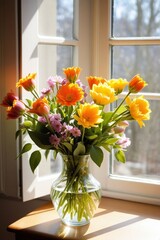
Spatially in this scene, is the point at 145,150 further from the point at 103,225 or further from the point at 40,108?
the point at 40,108

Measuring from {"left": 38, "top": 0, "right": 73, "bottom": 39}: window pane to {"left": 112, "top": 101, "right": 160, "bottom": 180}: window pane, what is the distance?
1.56 feet

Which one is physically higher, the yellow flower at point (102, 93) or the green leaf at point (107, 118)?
the yellow flower at point (102, 93)

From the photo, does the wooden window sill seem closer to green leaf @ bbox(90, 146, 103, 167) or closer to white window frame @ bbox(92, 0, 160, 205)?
white window frame @ bbox(92, 0, 160, 205)

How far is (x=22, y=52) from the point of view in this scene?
147 cm

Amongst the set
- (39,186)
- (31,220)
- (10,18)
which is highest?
(10,18)

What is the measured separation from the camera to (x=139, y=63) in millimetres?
1661

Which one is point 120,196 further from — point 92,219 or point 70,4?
point 70,4

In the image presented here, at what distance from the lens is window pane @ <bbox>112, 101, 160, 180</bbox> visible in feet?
5.43

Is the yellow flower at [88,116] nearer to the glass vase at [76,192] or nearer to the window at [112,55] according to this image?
the glass vase at [76,192]

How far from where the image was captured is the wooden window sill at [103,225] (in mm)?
1371

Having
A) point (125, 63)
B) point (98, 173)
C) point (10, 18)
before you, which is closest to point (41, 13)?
point (10, 18)

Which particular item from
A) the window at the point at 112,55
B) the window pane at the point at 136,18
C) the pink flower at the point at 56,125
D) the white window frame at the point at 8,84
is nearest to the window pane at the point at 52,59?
the window at the point at 112,55

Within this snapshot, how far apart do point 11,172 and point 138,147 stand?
21.5 inches

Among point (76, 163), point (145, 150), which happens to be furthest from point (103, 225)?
point (145, 150)
